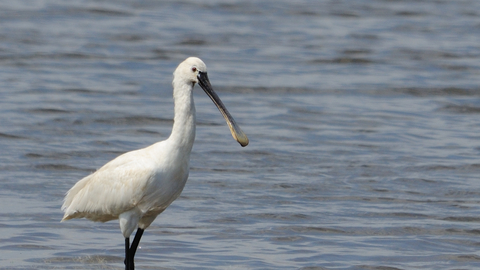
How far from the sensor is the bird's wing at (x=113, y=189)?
753 cm

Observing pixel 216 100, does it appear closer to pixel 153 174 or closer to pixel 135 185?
pixel 153 174

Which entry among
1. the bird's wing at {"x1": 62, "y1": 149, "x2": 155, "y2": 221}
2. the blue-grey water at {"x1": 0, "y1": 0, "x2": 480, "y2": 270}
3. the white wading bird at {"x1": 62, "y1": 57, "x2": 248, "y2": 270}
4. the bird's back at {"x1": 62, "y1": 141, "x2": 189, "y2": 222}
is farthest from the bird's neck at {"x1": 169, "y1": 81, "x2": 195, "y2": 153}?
the blue-grey water at {"x1": 0, "y1": 0, "x2": 480, "y2": 270}

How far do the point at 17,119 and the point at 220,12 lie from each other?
1046cm

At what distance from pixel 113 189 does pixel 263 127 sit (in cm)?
677

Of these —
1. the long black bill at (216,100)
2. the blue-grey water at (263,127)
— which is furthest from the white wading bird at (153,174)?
the blue-grey water at (263,127)

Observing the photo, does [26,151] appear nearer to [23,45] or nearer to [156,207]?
[156,207]

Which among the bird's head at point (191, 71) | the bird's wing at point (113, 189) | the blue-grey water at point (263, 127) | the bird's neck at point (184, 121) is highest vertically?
the bird's head at point (191, 71)

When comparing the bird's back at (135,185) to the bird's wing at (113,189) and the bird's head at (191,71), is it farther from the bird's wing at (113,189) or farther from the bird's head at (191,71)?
the bird's head at (191,71)

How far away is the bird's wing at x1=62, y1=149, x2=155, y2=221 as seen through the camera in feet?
24.7

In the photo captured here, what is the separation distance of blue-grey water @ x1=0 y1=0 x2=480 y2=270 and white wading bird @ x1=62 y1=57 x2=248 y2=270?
75 centimetres

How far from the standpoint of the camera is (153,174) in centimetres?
744

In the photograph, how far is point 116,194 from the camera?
771 cm

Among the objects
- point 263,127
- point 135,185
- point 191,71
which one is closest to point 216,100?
point 191,71

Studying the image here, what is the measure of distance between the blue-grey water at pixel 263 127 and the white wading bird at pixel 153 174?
2.47 ft
